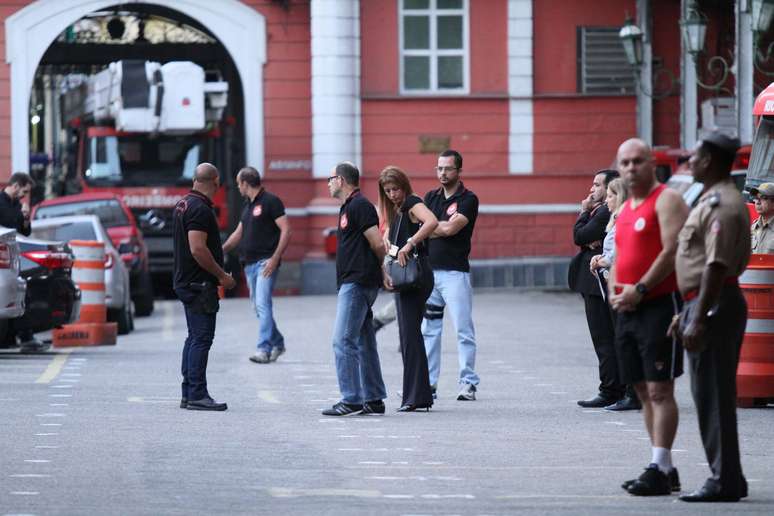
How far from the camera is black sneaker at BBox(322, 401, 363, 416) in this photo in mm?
12734

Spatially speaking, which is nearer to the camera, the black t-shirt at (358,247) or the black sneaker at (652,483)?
the black sneaker at (652,483)

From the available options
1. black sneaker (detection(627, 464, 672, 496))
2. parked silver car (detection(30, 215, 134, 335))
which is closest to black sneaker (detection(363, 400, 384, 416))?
black sneaker (detection(627, 464, 672, 496))

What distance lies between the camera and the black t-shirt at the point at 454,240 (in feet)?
44.6

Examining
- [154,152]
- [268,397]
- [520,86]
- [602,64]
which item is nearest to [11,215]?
[268,397]

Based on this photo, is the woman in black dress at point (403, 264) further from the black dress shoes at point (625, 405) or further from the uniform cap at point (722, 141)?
the uniform cap at point (722, 141)

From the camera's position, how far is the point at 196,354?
42.8ft

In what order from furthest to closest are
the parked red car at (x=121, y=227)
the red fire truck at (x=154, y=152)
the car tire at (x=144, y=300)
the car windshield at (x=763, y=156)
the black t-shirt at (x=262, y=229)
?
the red fire truck at (x=154, y=152) < the car tire at (x=144, y=300) < the parked red car at (x=121, y=227) < the black t-shirt at (x=262, y=229) < the car windshield at (x=763, y=156)

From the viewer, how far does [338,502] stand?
8.78m

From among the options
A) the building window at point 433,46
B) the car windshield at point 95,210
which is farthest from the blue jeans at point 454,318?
the building window at point 433,46

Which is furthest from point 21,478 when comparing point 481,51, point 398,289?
point 481,51

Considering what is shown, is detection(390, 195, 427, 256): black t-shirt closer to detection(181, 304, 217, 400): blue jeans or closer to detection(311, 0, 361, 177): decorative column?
detection(181, 304, 217, 400): blue jeans

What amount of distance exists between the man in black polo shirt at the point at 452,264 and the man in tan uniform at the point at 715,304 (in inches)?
186

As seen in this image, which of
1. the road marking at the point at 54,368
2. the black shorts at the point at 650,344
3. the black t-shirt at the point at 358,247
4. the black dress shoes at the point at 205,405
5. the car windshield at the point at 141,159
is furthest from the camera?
the car windshield at the point at 141,159

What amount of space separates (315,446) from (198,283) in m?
2.44
